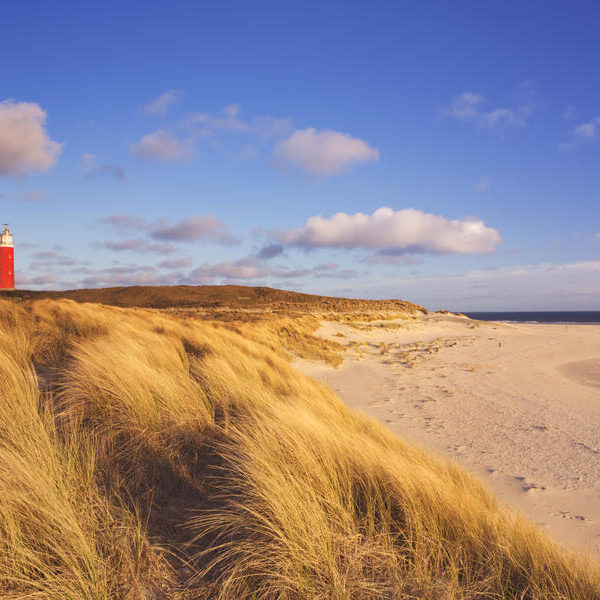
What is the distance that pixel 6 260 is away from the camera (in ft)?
134

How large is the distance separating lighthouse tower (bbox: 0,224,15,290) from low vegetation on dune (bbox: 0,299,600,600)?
43.2 meters

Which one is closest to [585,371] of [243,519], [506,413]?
[506,413]

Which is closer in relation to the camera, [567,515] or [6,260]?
[567,515]

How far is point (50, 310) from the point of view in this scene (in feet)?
39.2

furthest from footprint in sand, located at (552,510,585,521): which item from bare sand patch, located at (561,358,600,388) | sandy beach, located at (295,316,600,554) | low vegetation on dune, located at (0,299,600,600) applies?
bare sand patch, located at (561,358,600,388)

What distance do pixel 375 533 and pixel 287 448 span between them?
0.93 metres

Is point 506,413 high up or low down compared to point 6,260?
down

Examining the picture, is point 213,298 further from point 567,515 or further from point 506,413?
point 567,515

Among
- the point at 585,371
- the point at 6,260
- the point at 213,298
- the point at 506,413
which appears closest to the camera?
the point at 506,413

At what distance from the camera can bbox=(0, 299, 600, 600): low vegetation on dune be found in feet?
7.05

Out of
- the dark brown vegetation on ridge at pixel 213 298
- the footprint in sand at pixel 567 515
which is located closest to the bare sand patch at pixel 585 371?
the footprint in sand at pixel 567 515

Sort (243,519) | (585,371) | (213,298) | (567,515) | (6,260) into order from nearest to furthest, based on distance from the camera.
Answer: (243,519) < (567,515) < (585,371) < (6,260) < (213,298)

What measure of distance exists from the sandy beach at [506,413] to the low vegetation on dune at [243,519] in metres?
1.23

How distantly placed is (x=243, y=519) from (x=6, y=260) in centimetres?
4677
